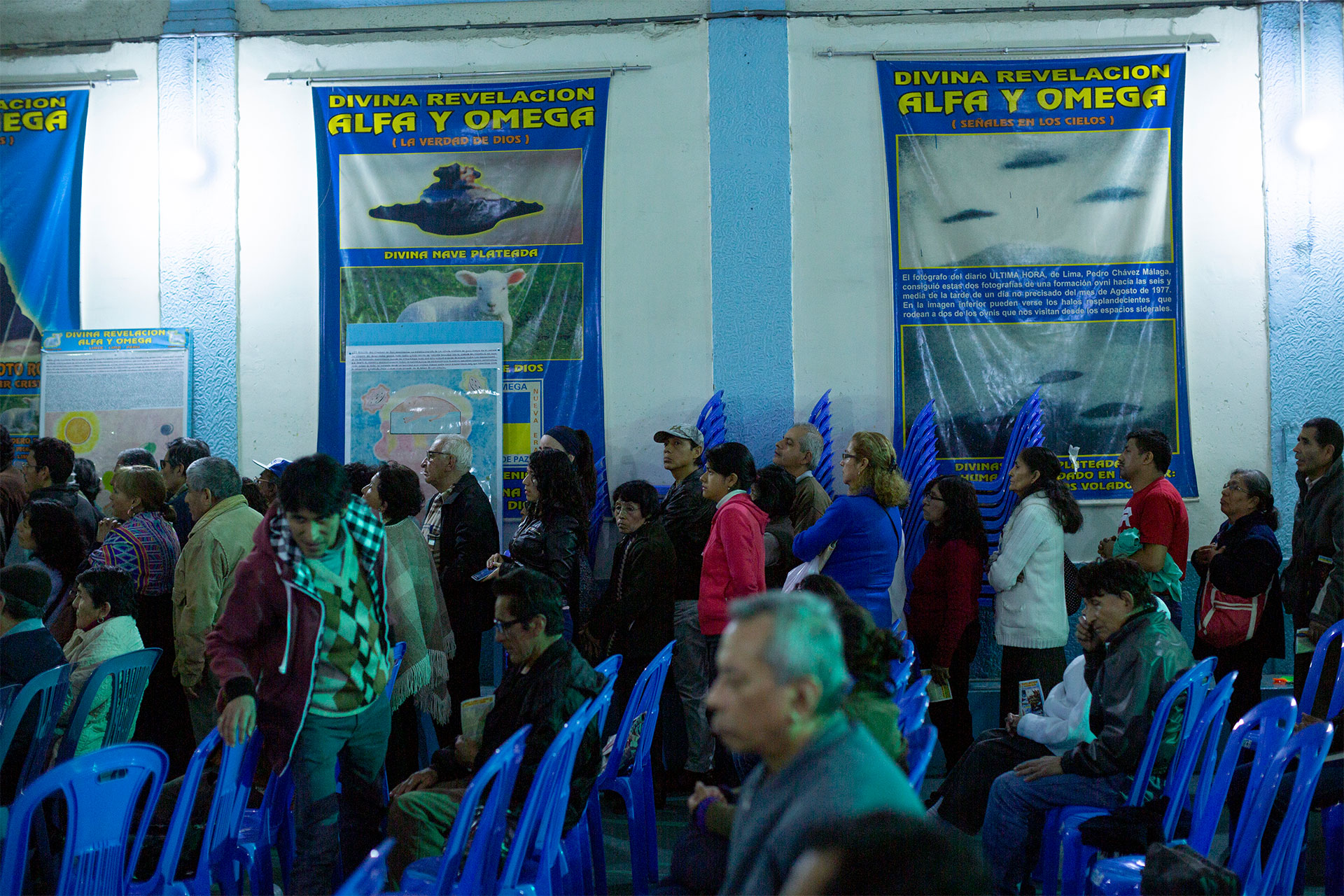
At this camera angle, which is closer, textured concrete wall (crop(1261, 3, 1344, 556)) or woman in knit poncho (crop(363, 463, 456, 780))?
woman in knit poncho (crop(363, 463, 456, 780))

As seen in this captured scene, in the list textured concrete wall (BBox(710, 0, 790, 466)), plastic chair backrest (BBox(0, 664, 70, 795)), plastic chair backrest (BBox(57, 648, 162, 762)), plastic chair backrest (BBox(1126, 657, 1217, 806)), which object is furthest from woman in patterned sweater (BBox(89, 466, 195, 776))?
plastic chair backrest (BBox(1126, 657, 1217, 806))

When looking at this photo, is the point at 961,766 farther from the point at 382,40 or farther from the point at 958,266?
the point at 382,40

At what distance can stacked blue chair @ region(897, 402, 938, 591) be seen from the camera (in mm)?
4871

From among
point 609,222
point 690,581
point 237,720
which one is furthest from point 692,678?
point 609,222

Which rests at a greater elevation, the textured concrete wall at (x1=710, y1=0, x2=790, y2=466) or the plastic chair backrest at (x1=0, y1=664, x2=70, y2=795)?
the textured concrete wall at (x1=710, y1=0, x2=790, y2=466)

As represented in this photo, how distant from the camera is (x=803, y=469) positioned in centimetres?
473

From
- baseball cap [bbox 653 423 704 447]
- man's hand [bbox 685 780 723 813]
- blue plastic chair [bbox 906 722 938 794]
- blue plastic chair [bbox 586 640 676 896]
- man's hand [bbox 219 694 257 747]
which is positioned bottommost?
blue plastic chair [bbox 586 640 676 896]

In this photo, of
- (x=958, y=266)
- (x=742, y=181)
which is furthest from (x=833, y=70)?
(x=958, y=266)

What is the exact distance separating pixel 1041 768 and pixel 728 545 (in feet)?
4.51

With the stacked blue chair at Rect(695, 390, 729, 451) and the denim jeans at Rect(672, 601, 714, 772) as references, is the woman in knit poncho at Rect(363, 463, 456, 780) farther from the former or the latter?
the stacked blue chair at Rect(695, 390, 729, 451)

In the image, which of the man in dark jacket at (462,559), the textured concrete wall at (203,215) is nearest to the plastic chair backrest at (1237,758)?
the man in dark jacket at (462,559)

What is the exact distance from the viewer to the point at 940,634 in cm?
426

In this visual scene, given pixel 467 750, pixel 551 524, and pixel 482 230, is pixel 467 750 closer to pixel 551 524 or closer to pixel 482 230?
pixel 551 524

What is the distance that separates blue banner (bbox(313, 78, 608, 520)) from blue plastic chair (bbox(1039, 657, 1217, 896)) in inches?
123
